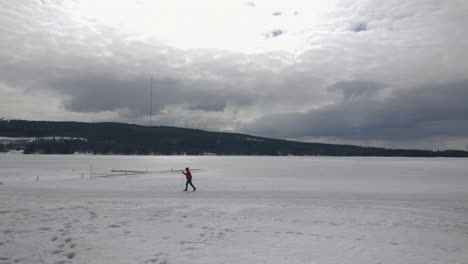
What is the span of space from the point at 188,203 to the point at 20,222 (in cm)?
820

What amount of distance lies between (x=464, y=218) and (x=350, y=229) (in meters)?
7.09

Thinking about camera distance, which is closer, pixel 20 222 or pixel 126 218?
pixel 20 222

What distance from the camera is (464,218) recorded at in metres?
14.7

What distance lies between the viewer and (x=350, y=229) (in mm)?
11930

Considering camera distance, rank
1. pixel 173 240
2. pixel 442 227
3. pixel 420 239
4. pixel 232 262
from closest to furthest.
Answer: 1. pixel 232 262
2. pixel 173 240
3. pixel 420 239
4. pixel 442 227

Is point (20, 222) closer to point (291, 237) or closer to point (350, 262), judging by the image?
point (291, 237)

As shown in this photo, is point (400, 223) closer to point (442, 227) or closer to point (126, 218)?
point (442, 227)

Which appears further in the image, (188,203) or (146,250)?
(188,203)

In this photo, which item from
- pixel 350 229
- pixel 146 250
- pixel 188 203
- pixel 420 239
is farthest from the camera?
pixel 188 203

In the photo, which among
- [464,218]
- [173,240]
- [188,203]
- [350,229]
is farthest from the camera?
[188,203]

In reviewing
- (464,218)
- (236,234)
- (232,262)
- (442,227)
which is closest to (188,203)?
(236,234)

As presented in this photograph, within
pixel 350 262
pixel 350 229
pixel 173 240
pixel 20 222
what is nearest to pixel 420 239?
pixel 350 229

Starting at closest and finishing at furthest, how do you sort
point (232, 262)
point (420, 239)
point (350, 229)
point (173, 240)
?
point (232, 262)
point (173, 240)
point (420, 239)
point (350, 229)

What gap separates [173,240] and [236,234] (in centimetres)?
225
